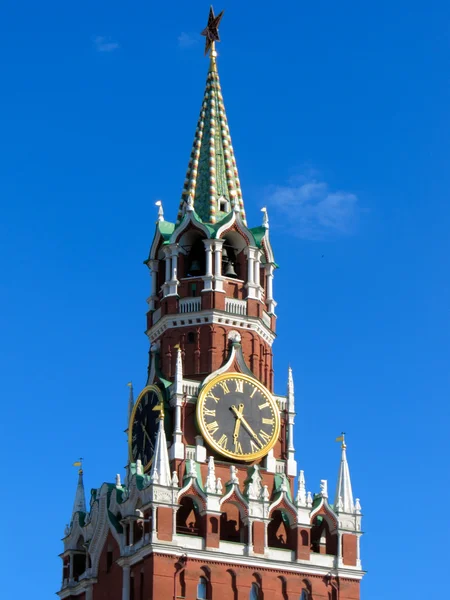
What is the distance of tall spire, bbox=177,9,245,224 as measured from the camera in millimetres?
98125

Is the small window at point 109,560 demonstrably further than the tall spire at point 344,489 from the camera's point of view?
No

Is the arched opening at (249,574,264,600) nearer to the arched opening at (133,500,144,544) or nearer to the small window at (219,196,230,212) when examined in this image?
the arched opening at (133,500,144,544)

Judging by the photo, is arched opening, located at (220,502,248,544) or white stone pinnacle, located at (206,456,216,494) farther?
arched opening, located at (220,502,248,544)

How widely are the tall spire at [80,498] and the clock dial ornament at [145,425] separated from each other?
12.2ft

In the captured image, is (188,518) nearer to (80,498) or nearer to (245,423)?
(245,423)

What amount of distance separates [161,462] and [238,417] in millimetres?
4956

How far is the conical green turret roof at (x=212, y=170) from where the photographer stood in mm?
98125

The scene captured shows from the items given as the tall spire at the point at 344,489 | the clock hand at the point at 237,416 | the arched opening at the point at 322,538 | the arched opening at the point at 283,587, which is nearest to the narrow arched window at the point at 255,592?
the arched opening at the point at 283,587

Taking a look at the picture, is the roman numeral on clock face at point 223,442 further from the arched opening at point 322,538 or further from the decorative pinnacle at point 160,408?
the arched opening at point 322,538

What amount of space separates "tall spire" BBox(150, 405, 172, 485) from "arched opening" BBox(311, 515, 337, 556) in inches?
288

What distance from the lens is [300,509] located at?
90.8 metres

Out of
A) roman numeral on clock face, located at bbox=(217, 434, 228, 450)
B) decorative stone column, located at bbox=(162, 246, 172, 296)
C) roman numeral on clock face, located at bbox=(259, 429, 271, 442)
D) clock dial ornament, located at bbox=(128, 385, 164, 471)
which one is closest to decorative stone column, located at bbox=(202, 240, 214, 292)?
decorative stone column, located at bbox=(162, 246, 172, 296)

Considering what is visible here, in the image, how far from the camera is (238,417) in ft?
303

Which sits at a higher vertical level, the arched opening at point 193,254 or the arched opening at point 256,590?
the arched opening at point 193,254
